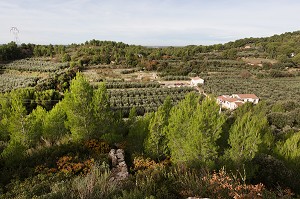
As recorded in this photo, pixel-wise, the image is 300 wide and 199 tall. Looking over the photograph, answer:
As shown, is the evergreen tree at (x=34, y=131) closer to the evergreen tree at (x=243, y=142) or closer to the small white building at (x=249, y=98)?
the evergreen tree at (x=243, y=142)

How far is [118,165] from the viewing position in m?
9.38

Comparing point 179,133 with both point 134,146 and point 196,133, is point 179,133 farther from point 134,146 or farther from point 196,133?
point 134,146

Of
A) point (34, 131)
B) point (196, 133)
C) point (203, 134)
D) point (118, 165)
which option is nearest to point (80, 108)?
point (34, 131)

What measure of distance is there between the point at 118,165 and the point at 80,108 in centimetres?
441

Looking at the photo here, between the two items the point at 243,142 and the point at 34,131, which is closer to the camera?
the point at 243,142

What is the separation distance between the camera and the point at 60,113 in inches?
546

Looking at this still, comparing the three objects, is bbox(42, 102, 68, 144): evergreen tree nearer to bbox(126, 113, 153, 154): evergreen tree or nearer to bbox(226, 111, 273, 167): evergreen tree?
bbox(126, 113, 153, 154): evergreen tree

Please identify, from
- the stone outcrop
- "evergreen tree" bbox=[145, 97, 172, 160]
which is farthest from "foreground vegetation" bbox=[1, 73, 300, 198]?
the stone outcrop

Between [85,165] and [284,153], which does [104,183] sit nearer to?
[85,165]

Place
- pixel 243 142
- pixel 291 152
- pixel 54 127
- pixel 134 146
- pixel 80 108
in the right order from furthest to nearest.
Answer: pixel 54 127, pixel 291 152, pixel 134 146, pixel 80 108, pixel 243 142

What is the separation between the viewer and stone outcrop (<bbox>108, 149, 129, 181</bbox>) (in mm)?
8302

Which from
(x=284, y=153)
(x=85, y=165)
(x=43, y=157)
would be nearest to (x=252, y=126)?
(x=284, y=153)

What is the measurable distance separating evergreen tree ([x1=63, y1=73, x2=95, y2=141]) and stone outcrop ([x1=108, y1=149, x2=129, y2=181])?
2.87m

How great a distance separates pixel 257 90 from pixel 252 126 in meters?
47.9
